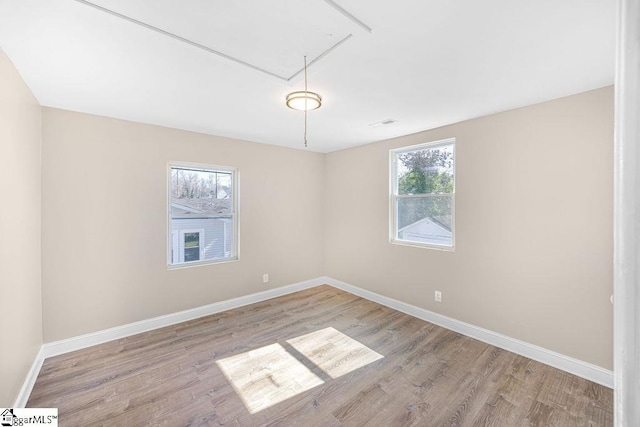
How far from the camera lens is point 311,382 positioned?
2.31m

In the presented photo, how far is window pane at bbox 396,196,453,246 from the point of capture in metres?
3.35

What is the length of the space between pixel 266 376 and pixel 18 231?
2277mm

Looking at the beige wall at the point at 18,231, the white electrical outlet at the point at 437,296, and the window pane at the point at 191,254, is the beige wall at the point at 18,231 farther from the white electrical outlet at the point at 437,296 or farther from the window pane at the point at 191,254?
the white electrical outlet at the point at 437,296

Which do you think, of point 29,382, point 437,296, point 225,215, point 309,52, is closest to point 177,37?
point 309,52

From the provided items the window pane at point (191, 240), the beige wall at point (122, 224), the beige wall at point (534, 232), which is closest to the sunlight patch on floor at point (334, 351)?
the beige wall at point (534, 232)

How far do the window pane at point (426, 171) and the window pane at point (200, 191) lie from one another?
2.57 meters

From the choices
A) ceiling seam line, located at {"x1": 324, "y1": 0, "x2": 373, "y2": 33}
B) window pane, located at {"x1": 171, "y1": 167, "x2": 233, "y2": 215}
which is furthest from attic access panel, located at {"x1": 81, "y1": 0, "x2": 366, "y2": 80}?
window pane, located at {"x1": 171, "y1": 167, "x2": 233, "y2": 215}

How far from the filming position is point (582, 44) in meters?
1.67

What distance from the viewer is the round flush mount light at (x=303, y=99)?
83.1 inches

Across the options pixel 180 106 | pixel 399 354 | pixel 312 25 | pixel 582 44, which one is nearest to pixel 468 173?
pixel 582 44

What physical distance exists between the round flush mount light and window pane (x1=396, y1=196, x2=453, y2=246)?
2.12 m

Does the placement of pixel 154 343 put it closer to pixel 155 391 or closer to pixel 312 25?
pixel 155 391

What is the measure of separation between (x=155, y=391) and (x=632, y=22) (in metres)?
3.16

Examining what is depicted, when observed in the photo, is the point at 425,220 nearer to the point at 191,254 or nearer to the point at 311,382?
the point at 311,382
